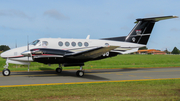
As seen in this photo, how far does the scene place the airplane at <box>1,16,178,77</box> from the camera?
1255cm

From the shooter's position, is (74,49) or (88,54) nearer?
(88,54)

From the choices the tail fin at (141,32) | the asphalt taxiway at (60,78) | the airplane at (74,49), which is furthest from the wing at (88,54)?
the tail fin at (141,32)

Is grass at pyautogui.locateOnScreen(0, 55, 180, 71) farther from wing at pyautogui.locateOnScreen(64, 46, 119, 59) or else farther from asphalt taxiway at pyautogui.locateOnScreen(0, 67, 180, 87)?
wing at pyautogui.locateOnScreen(64, 46, 119, 59)

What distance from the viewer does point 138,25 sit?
18484 millimetres

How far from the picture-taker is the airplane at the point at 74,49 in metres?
12.6

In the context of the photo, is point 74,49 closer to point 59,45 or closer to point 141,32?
point 59,45

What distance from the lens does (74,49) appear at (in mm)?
14844

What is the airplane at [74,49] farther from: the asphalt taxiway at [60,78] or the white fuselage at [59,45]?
the asphalt taxiway at [60,78]

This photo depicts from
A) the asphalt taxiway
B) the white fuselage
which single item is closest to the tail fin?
the white fuselage

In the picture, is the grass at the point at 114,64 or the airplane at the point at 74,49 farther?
the grass at the point at 114,64

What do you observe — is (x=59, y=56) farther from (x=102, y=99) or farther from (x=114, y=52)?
(x=102, y=99)

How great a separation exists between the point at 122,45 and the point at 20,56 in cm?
992

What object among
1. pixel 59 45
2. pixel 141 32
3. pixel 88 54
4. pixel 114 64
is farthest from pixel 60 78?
pixel 114 64

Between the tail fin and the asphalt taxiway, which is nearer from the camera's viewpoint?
the asphalt taxiway
